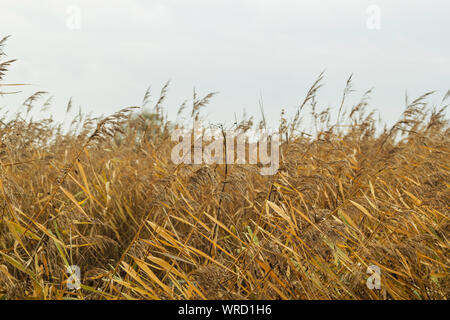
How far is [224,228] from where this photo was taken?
7.04 feet

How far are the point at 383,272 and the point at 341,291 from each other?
23cm

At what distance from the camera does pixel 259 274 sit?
1.89 metres

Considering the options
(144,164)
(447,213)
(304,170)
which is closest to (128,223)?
(144,164)

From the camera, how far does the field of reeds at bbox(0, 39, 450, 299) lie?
179 cm

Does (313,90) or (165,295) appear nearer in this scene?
(165,295)

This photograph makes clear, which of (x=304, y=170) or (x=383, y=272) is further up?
(x=304, y=170)

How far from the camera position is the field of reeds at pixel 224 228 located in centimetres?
179

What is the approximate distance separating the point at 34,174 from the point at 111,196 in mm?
929

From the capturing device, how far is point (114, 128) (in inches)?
75.3

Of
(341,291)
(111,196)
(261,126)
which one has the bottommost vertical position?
(341,291)
